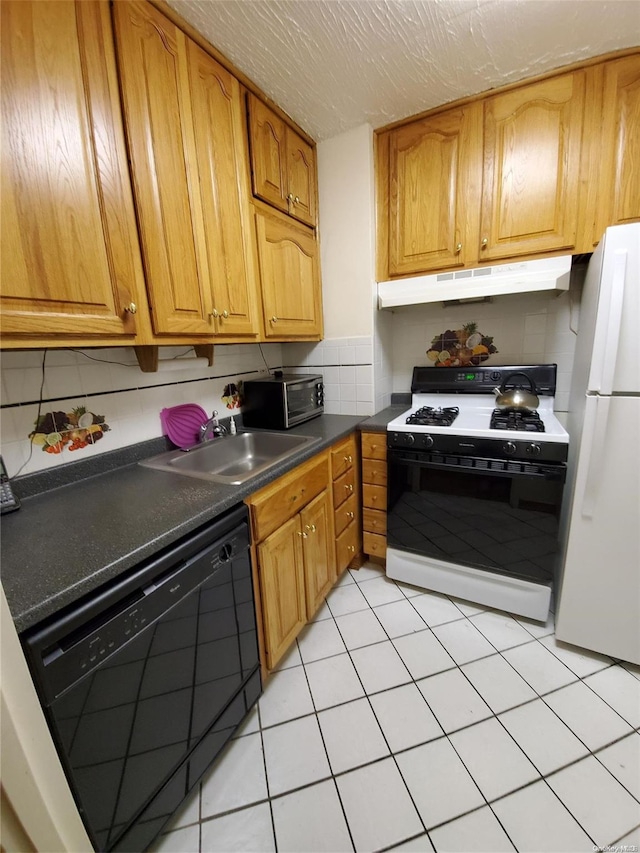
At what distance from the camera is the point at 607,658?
1.44 m

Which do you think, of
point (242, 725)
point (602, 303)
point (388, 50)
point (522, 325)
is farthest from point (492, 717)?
point (388, 50)

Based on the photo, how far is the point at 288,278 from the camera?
5.86ft

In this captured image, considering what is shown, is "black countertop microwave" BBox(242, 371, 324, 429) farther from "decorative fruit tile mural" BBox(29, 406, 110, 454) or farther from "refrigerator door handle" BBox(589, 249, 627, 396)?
"refrigerator door handle" BBox(589, 249, 627, 396)

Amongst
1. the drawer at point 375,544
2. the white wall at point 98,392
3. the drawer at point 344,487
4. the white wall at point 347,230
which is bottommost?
the drawer at point 375,544

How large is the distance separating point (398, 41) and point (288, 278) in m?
0.96

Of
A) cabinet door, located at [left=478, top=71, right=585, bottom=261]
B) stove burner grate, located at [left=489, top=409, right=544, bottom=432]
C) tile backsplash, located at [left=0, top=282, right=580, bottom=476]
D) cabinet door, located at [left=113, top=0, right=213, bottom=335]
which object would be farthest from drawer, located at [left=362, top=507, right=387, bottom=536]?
cabinet door, located at [left=478, top=71, right=585, bottom=261]

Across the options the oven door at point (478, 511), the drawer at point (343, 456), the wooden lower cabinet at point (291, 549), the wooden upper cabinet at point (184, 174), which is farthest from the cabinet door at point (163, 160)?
the oven door at point (478, 511)

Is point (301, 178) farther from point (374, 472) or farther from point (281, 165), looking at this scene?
point (374, 472)

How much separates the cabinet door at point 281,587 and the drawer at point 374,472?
2.01 ft

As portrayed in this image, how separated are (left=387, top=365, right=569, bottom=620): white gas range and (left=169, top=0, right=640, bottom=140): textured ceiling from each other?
1.30 metres

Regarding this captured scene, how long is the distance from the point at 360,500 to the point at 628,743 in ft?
4.36

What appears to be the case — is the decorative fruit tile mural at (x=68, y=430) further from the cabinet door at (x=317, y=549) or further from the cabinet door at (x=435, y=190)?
the cabinet door at (x=435, y=190)

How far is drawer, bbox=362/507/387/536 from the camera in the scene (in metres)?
1.93

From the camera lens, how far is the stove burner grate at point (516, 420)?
1546 mm
